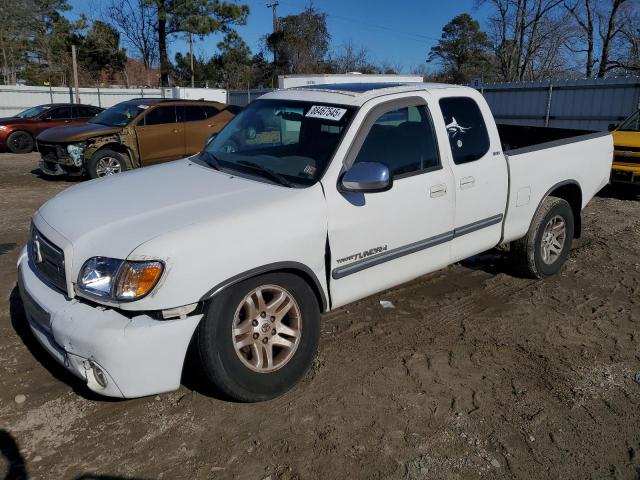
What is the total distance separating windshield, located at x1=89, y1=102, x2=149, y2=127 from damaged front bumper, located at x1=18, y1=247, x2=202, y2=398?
8900 millimetres

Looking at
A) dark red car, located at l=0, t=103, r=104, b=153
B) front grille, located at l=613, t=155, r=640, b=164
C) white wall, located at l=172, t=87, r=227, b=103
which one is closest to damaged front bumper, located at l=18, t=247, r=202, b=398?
front grille, located at l=613, t=155, r=640, b=164

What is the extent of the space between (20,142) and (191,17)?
18060 millimetres

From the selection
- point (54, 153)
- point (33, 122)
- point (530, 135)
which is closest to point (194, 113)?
point (54, 153)

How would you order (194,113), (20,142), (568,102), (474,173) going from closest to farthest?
(474,173), (194,113), (568,102), (20,142)

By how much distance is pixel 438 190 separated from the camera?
157 inches

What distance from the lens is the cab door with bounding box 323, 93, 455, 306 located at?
349 cm

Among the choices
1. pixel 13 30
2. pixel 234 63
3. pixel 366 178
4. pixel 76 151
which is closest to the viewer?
pixel 366 178

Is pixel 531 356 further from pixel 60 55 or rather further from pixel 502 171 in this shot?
pixel 60 55

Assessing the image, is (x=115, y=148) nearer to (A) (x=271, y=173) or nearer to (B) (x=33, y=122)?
(B) (x=33, y=122)

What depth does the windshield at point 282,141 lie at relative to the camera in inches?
142

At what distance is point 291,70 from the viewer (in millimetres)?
42719

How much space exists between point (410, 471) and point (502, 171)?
107 inches

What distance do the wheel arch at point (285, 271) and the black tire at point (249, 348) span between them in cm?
4

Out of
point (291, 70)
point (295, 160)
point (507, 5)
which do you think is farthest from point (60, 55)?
point (295, 160)
